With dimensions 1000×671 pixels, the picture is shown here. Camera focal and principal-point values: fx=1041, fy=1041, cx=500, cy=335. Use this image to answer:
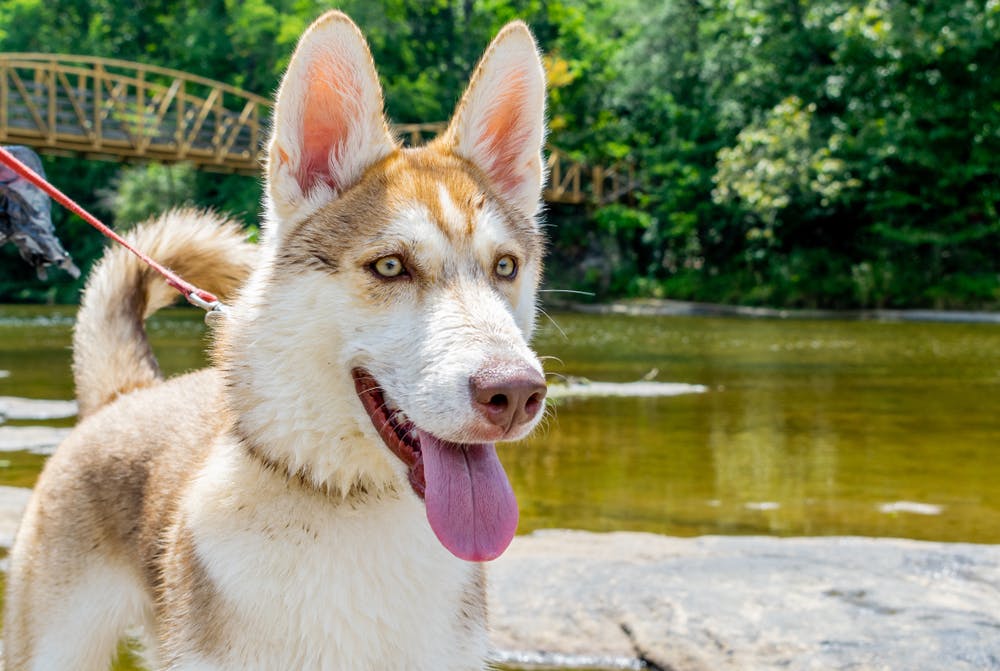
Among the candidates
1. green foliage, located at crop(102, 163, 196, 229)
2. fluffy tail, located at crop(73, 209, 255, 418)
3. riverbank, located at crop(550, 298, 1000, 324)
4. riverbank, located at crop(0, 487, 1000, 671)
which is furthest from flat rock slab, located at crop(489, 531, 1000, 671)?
green foliage, located at crop(102, 163, 196, 229)

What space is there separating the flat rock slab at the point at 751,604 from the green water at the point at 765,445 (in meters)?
0.81

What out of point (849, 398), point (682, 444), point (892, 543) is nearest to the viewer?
point (892, 543)

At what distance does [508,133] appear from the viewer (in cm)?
293

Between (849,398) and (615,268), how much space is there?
32.1m

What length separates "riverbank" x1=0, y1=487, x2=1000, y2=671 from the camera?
3881 millimetres

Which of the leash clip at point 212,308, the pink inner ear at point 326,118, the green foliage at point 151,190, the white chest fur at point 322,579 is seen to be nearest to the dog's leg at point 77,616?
the white chest fur at point 322,579

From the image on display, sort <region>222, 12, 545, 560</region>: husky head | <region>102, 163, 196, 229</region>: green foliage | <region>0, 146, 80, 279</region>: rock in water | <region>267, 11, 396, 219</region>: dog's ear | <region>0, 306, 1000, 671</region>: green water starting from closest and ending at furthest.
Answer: <region>222, 12, 545, 560</region>: husky head → <region>267, 11, 396, 219</region>: dog's ear → <region>0, 146, 80, 279</region>: rock in water → <region>0, 306, 1000, 671</region>: green water → <region>102, 163, 196, 229</region>: green foliage

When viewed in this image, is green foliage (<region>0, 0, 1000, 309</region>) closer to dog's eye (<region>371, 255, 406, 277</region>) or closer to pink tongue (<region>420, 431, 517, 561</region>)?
dog's eye (<region>371, 255, 406, 277</region>)

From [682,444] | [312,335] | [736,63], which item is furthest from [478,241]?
A: [736,63]

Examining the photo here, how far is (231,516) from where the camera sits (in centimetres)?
247

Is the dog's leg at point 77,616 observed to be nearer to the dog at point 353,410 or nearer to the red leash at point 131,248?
the dog at point 353,410

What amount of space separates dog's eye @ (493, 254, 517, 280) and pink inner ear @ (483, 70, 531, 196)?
435mm

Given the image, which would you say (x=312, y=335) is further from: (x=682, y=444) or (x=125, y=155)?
(x=125, y=155)

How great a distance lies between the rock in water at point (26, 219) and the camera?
11.1 feet
